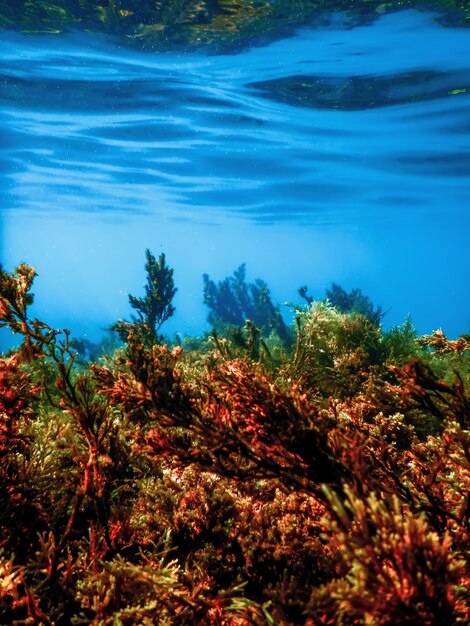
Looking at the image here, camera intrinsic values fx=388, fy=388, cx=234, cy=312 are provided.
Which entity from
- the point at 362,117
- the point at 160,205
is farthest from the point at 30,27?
the point at 160,205

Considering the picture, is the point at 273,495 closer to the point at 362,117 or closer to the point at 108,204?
the point at 362,117

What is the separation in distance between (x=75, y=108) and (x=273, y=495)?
2005cm

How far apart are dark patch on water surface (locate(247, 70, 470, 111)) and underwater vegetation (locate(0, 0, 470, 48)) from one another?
3.21m

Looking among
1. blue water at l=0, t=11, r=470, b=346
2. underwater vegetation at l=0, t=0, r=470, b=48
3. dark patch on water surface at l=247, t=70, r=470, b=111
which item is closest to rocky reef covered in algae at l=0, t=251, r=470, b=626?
blue water at l=0, t=11, r=470, b=346

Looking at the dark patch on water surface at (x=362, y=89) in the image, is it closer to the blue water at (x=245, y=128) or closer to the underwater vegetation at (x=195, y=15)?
the blue water at (x=245, y=128)

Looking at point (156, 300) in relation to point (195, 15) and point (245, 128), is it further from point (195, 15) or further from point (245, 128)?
point (245, 128)

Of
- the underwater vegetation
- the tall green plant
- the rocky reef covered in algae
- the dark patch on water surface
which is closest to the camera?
the rocky reef covered in algae

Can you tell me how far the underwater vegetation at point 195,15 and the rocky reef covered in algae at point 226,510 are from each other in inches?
464

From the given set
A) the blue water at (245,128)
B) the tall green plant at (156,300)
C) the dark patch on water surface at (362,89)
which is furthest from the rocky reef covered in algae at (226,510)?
the dark patch on water surface at (362,89)

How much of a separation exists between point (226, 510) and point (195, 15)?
13.7 m

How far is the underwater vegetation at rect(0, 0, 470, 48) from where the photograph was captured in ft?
36.8

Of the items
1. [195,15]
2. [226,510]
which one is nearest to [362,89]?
[195,15]

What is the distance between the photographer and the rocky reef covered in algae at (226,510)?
1486mm

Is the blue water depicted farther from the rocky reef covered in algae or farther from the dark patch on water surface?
the rocky reef covered in algae
